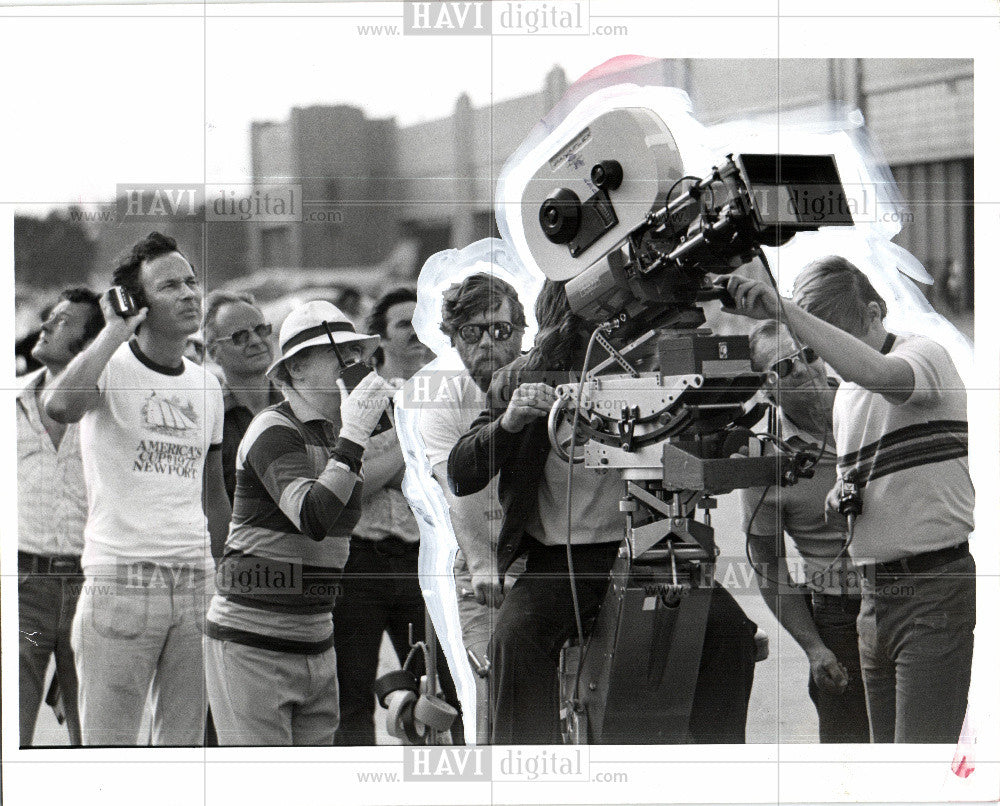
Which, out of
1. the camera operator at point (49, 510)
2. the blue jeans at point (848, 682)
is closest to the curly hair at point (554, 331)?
the blue jeans at point (848, 682)

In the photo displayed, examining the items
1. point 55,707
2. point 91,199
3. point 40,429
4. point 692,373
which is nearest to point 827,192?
point 692,373

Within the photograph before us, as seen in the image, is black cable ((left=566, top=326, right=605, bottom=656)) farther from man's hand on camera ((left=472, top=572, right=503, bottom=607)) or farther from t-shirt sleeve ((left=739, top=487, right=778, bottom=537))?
t-shirt sleeve ((left=739, top=487, right=778, bottom=537))

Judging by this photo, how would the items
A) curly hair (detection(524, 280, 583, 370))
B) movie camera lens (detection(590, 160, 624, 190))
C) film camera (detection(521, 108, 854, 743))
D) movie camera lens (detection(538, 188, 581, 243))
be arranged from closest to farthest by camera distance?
film camera (detection(521, 108, 854, 743)), movie camera lens (detection(590, 160, 624, 190)), movie camera lens (detection(538, 188, 581, 243)), curly hair (detection(524, 280, 583, 370))

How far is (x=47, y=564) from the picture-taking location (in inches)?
171

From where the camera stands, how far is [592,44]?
4254 millimetres

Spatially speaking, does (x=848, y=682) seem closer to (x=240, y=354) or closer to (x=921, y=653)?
(x=921, y=653)

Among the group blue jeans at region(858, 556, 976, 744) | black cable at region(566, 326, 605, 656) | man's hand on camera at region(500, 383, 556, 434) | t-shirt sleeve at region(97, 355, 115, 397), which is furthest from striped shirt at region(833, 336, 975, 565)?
t-shirt sleeve at region(97, 355, 115, 397)

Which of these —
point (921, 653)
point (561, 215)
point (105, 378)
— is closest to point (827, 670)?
point (921, 653)

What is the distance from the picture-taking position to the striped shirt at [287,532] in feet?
14.0

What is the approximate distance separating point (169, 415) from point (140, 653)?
2.80 feet

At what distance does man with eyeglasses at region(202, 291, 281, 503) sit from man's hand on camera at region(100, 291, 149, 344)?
234 millimetres

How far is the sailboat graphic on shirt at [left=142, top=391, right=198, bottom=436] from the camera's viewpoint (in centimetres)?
432

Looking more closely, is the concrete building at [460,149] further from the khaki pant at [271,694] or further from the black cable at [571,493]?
the khaki pant at [271,694]

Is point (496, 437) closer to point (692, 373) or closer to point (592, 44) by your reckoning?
point (692, 373)
